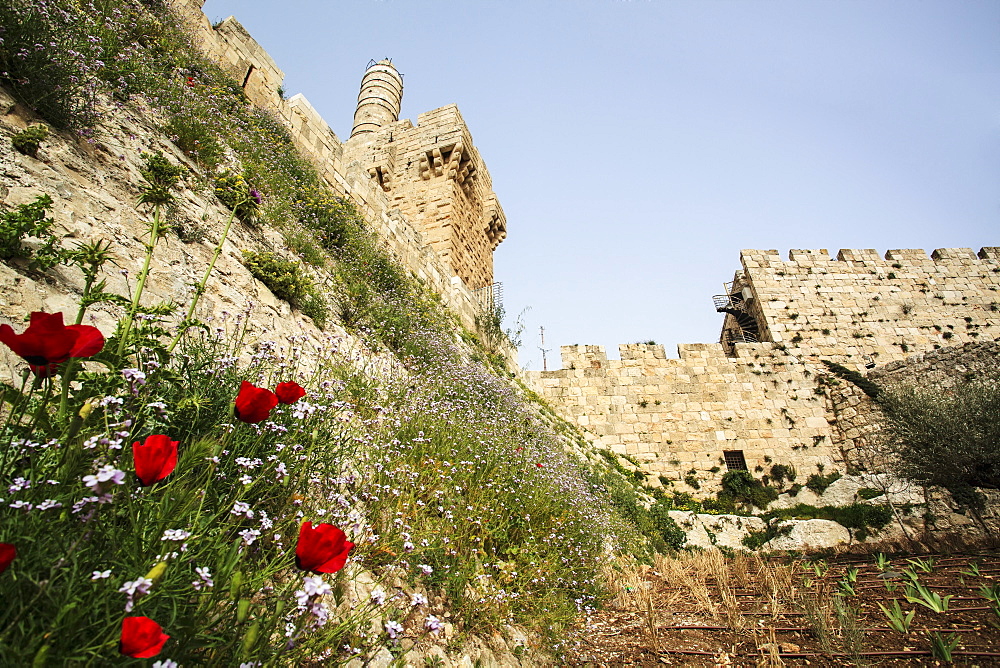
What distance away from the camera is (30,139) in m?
2.72

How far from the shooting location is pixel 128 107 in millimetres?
4027

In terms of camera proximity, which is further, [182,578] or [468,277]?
[468,277]

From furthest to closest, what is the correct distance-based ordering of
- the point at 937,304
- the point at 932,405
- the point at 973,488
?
the point at 937,304 → the point at 932,405 → the point at 973,488

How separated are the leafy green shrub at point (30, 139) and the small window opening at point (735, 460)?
48.8 feet

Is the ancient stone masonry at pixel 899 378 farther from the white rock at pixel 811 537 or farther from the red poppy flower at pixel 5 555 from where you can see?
the red poppy flower at pixel 5 555

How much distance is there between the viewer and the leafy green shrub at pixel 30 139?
2.68m

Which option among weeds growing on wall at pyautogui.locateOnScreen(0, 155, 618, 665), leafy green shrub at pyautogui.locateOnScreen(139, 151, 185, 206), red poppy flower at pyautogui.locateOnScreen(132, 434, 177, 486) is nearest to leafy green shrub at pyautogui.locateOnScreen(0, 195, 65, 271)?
weeds growing on wall at pyautogui.locateOnScreen(0, 155, 618, 665)

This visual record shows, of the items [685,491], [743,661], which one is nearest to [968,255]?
[685,491]

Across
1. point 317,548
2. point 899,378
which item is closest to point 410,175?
point 317,548

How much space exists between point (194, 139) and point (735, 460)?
1446 cm

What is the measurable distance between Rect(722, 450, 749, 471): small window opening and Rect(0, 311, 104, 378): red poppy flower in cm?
1479

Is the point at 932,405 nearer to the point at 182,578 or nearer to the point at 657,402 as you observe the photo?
the point at 657,402

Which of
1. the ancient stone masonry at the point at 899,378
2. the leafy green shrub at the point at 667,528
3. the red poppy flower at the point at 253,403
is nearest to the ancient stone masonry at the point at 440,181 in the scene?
the leafy green shrub at the point at 667,528

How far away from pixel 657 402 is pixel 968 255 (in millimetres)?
13065
